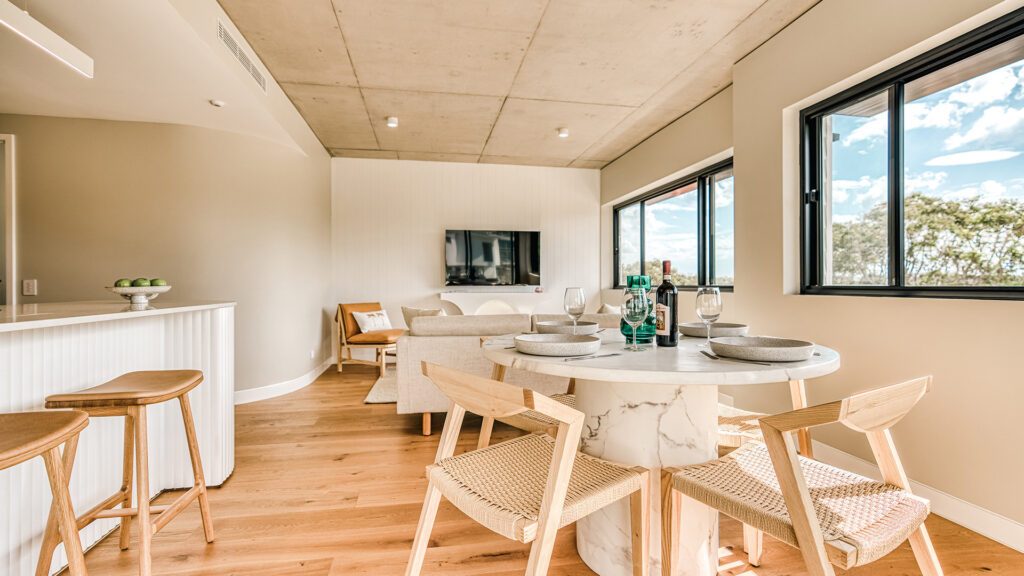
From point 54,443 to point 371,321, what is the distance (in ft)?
13.5

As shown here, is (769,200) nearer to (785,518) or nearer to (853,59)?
(853,59)

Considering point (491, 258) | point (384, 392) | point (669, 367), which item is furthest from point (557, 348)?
point (491, 258)

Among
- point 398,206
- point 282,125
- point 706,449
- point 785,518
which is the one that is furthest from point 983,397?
point 398,206

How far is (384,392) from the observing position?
13.3 feet

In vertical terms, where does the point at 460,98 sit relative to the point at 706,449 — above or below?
above

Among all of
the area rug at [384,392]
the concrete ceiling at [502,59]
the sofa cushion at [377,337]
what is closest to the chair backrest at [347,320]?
A: the sofa cushion at [377,337]

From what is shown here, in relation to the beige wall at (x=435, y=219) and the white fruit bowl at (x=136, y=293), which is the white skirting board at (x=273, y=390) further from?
the white fruit bowl at (x=136, y=293)

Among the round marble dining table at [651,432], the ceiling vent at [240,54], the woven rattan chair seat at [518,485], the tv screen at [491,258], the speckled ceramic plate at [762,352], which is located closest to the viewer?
the woven rattan chair seat at [518,485]

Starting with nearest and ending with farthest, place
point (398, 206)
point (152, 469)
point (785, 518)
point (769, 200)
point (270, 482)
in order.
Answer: point (785, 518) < point (152, 469) < point (270, 482) < point (769, 200) < point (398, 206)

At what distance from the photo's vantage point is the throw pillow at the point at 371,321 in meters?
5.02

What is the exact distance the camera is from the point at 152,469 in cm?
207

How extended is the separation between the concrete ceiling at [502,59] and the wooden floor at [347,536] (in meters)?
2.53

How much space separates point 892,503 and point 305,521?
2.01 m

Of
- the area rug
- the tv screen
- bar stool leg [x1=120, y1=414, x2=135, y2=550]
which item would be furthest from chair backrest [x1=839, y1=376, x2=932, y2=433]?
the tv screen
